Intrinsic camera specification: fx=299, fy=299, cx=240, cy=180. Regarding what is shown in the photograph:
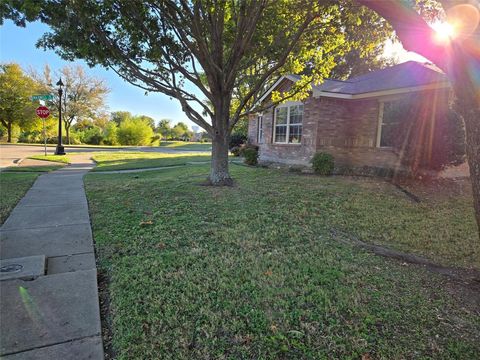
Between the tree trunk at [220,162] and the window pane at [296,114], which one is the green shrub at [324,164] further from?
the tree trunk at [220,162]

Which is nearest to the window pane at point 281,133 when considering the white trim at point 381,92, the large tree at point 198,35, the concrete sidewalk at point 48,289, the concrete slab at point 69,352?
the white trim at point 381,92

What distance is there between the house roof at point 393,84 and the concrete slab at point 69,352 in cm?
1053

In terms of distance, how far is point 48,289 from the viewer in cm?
298

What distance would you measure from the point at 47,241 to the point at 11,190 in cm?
445

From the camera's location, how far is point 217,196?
724 cm

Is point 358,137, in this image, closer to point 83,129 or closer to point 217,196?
point 217,196

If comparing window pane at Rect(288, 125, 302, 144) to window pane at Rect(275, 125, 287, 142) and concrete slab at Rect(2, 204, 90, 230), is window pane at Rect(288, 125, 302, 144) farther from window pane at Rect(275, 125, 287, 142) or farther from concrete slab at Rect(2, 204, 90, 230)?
concrete slab at Rect(2, 204, 90, 230)

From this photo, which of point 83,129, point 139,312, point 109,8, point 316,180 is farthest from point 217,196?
point 83,129

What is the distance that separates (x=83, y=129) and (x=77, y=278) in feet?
177

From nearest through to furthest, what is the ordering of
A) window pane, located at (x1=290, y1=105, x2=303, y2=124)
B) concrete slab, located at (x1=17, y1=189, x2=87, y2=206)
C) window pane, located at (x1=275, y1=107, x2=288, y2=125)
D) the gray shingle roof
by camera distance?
1. concrete slab, located at (x1=17, y1=189, x2=87, y2=206)
2. the gray shingle roof
3. window pane, located at (x1=290, y1=105, x2=303, y2=124)
4. window pane, located at (x1=275, y1=107, x2=288, y2=125)

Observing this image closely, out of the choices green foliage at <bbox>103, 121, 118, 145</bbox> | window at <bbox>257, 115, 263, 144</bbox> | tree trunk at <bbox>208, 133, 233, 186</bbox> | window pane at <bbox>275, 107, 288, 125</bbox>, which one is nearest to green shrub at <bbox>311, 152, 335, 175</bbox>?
window pane at <bbox>275, 107, 288, 125</bbox>

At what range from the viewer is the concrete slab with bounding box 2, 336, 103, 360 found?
6.90 ft

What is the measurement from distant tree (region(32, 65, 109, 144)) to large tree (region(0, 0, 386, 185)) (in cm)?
3648

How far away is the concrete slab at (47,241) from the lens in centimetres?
391
